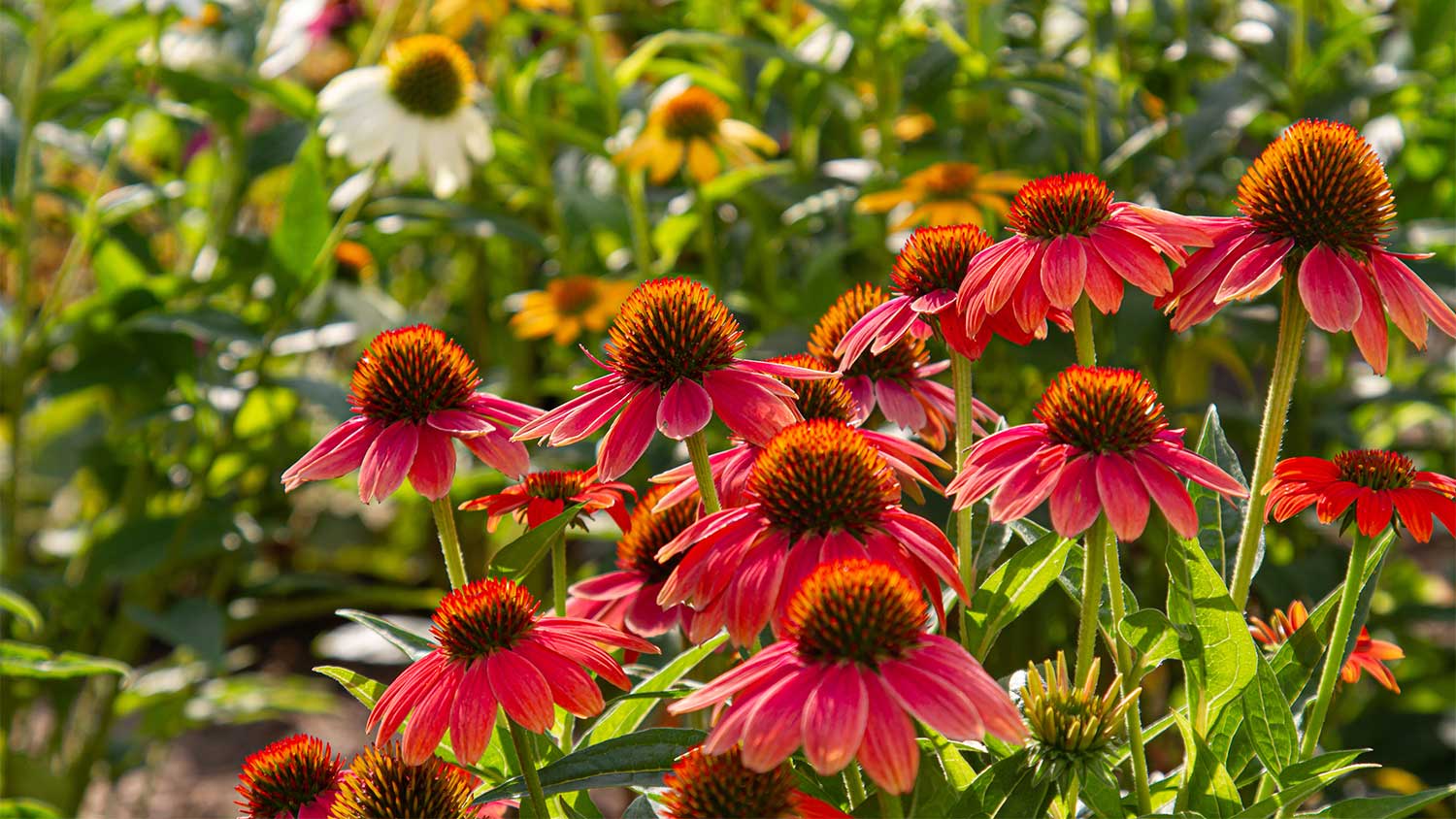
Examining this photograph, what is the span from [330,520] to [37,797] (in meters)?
1.16

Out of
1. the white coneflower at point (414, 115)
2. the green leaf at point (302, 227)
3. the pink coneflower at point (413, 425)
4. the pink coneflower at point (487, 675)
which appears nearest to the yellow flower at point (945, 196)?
the white coneflower at point (414, 115)

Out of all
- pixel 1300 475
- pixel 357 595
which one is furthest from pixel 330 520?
pixel 1300 475

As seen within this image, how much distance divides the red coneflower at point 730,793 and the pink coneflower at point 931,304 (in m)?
0.25

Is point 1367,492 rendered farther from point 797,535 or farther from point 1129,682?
point 797,535

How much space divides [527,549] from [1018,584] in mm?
279

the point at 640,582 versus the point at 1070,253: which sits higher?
the point at 1070,253

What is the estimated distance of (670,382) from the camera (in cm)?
75

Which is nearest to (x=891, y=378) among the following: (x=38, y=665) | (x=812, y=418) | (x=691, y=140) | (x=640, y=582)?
(x=812, y=418)

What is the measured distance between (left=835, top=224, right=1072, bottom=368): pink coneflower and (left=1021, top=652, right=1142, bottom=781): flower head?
8.1 inches

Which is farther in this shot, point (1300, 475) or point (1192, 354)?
point (1192, 354)

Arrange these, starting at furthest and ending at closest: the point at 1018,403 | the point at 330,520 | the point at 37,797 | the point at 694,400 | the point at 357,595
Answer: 1. the point at 330,520
2. the point at 357,595
3. the point at 37,797
4. the point at 1018,403
5. the point at 694,400

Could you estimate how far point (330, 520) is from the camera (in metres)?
3.01

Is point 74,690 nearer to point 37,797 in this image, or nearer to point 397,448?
point 37,797

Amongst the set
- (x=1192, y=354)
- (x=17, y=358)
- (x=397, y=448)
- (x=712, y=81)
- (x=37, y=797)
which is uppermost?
(x=397, y=448)
